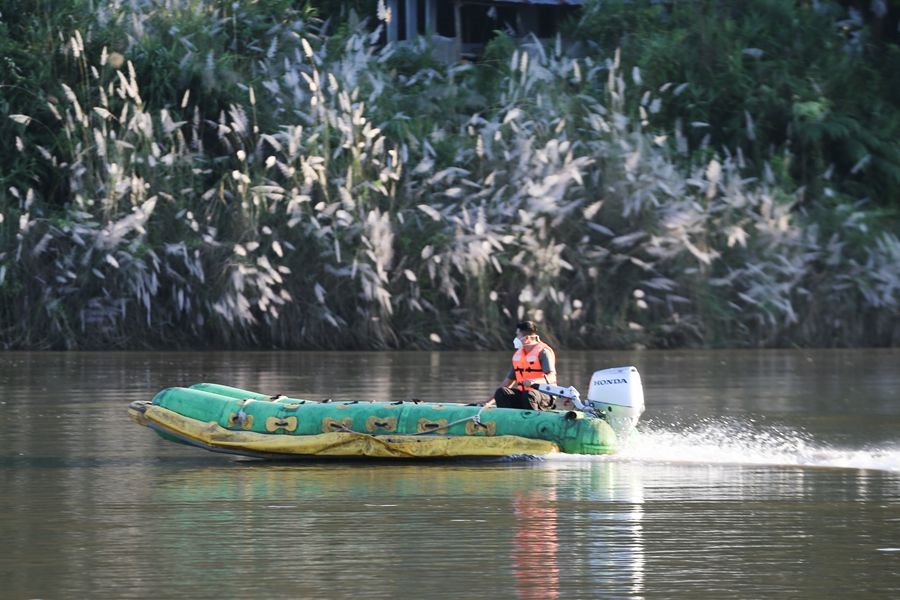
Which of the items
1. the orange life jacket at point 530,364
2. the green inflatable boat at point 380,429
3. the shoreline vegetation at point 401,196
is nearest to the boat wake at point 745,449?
the green inflatable boat at point 380,429

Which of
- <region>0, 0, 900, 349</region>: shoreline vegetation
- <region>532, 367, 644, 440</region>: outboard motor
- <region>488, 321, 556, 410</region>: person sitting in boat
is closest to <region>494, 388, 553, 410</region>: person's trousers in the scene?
<region>488, 321, 556, 410</region>: person sitting in boat

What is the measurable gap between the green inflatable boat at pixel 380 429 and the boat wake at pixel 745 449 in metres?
0.75

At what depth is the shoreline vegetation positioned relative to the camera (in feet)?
112

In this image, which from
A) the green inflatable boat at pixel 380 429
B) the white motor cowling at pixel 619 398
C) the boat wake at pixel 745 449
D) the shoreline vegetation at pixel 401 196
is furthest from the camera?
the shoreline vegetation at pixel 401 196

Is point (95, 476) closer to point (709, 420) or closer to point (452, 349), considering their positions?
point (709, 420)

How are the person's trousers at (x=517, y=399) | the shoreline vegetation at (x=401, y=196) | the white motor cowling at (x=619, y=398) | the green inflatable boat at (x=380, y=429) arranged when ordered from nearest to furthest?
the green inflatable boat at (x=380, y=429), the white motor cowling at (x=619, y=398), the person's trousers at (x=517, y=399), the shoreline vegetation at (x=401, y=196)

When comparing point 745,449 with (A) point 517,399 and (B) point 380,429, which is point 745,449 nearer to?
(A) point 517,399

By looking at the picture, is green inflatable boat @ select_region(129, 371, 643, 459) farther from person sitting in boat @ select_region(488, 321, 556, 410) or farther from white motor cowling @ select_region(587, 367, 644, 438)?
person sitting in boat @ select_region(488, 321, 556, 410)

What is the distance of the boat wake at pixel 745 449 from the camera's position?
1706 cm

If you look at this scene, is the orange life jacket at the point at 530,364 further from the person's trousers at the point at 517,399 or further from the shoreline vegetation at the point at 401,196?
the shoreline vegetation at the point at 401,196

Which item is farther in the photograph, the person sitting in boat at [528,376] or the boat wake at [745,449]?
the person sitting in boat at [528,376]

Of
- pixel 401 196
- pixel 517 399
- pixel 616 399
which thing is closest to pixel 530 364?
pixel 517 399

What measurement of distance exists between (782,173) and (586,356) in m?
7.90

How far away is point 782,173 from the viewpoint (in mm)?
38406
